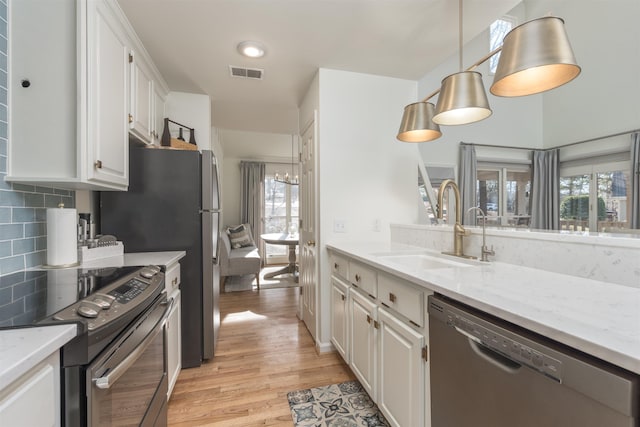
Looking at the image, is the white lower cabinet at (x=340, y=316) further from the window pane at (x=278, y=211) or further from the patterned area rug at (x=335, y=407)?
the window pane at (x=278, y=211)

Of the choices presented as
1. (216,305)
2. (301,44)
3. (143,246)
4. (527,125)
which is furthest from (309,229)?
(527,125)

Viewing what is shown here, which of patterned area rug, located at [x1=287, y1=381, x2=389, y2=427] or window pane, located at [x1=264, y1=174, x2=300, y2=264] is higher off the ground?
window pane, located at [x1=264, y1=174, x2=300, y2=264]

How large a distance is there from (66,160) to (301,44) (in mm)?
1644

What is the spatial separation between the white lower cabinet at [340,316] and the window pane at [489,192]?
4.59 metres

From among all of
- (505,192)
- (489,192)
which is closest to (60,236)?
(489,192)

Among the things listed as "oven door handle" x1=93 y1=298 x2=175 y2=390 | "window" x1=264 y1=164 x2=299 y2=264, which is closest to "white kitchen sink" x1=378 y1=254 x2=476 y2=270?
"oven door handle" x1=93 y1=298 x2=175 y2=390

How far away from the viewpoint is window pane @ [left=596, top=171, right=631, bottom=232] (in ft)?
15.3

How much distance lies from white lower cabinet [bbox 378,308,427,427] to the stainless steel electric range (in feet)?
3.63

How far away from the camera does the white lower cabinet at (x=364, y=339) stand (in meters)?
1.58

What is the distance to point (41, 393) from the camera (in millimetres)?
650

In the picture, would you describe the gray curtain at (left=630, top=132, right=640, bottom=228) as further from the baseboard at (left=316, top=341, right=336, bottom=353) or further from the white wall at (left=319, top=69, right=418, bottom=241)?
the baseboard at (left=316, top=341, right=336, bottom=353)

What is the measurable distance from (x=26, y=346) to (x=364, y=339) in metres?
1.50

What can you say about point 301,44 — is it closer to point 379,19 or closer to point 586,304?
point 379,19

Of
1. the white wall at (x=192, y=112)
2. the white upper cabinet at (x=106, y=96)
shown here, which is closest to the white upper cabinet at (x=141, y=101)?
the white upper cabinet at (x=106, y=96)
